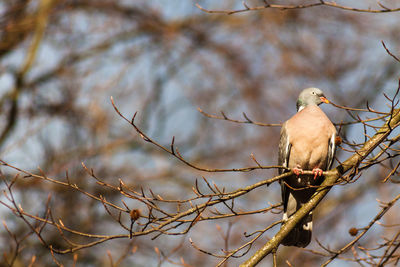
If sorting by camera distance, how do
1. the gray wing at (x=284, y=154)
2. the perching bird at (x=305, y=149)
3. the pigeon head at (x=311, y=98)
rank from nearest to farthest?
the perching bird at (x=305, y=149) → the gray wing at (x=284, y=154) → the pigeon head at (x=311, y=98)

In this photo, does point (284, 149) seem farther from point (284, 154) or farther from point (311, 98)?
point (311, 98)

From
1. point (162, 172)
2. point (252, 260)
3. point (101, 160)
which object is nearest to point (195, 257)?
point (162, 172)

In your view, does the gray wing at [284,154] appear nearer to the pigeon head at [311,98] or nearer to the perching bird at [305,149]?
the perching bird at [305,149]

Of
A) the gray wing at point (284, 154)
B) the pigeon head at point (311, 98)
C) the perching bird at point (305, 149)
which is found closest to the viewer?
the perching bird at point (305, 149)

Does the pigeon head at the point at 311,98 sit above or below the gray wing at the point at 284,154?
above

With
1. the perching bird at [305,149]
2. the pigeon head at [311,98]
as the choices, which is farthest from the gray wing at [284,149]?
the pigeon head at [311,98]

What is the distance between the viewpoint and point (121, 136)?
9844 millimetres

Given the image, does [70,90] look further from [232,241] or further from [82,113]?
[232,241]

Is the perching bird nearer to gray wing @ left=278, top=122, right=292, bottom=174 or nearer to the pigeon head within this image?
gray wing @ left=278, top=122, right=292, bottom=174

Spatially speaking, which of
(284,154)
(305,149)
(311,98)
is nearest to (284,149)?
(284,154)

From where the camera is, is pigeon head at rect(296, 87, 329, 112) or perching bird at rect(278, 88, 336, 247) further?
pigeon head at rect(296, 87, 329, 112)

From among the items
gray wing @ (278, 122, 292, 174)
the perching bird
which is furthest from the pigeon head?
gray wing @ (278, 122, 292, 174)

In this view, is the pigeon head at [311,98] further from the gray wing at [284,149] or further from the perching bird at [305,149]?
the gray wing at [284,149]

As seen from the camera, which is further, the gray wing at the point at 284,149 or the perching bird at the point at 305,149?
the gray wing at the point at 284,149
